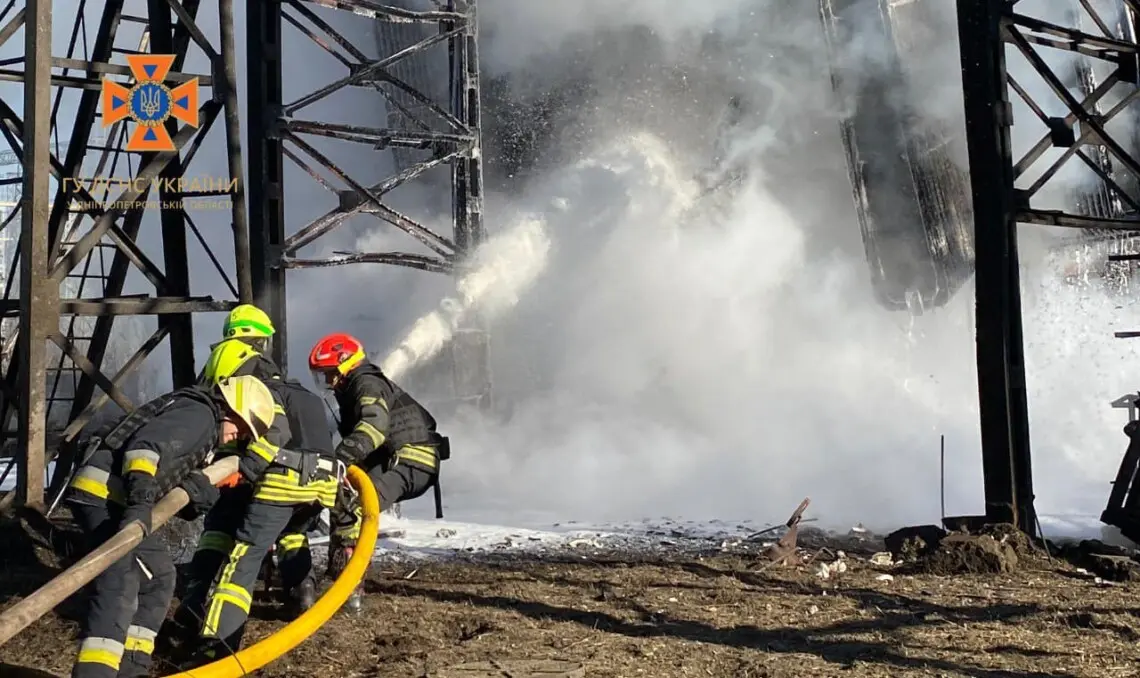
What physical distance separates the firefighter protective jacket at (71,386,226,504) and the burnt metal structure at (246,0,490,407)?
4489 mm

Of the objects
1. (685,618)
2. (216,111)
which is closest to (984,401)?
(685,618)

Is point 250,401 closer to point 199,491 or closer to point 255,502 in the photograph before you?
point 199,491

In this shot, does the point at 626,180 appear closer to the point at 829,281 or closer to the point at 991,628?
the point at 829,281

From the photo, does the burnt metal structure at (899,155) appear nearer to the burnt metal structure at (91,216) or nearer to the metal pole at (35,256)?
the burnt metal structure at (91,216)

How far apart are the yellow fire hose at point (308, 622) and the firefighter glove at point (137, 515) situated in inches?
22.8

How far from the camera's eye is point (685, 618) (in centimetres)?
549

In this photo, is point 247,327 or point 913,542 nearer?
point 247,327

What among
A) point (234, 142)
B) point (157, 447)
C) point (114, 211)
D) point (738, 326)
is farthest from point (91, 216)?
point (738, 326)

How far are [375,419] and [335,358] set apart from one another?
544 millimetres

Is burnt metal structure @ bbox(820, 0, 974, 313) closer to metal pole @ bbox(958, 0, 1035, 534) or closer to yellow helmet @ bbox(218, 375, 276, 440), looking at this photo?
metal pole @ bbox(958, 0, 1035, 534)

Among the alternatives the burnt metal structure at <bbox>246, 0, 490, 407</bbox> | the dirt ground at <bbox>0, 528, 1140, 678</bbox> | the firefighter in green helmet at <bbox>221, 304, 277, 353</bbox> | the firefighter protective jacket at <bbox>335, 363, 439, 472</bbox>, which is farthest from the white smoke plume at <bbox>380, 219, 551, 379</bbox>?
the firefighter in green helmet at <bbox>221, 304, 277, 353</bbox>

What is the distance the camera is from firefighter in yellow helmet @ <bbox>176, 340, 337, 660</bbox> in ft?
14.4

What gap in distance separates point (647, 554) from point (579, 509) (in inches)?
97.6

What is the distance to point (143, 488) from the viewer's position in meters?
3.80
